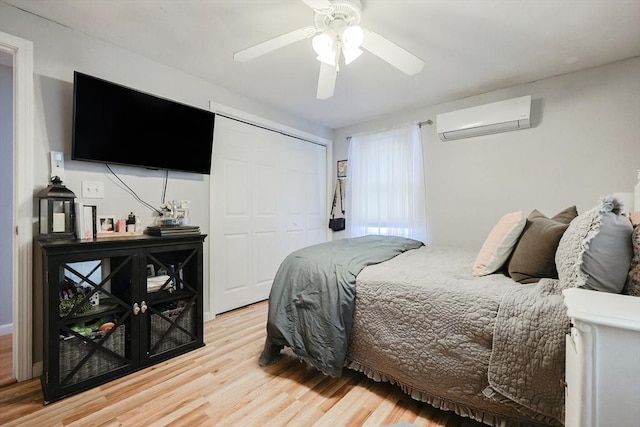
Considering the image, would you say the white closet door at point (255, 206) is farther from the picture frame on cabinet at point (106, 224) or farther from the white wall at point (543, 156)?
the white wall at point (543, 156)

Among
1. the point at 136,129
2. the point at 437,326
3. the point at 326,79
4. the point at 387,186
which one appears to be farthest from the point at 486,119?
the point at 136,129

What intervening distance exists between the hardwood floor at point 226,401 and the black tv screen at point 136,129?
149cm

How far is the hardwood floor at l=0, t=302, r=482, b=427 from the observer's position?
4.68 feet

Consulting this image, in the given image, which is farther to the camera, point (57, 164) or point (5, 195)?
point (5, 195)

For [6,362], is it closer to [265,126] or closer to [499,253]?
[265,126]

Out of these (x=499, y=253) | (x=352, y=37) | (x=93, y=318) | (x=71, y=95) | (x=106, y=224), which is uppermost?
(x=352, y=37)

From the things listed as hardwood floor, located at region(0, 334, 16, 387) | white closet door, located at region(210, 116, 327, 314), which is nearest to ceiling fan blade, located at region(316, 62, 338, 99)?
white closet door, located at region(210, 116, 327, 314)

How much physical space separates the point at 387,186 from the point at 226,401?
114 inches

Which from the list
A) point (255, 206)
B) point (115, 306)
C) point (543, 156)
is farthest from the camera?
point (255, 206)

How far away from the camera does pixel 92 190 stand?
2.04 m

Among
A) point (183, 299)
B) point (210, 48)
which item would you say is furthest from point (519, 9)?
point (183, 299)

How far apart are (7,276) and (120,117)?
188 centimetres

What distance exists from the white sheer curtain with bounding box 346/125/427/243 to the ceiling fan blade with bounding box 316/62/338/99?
1866 mm

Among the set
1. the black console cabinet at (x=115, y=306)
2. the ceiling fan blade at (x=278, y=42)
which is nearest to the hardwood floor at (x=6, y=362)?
the black console cabinet at (x=115, y=306)
